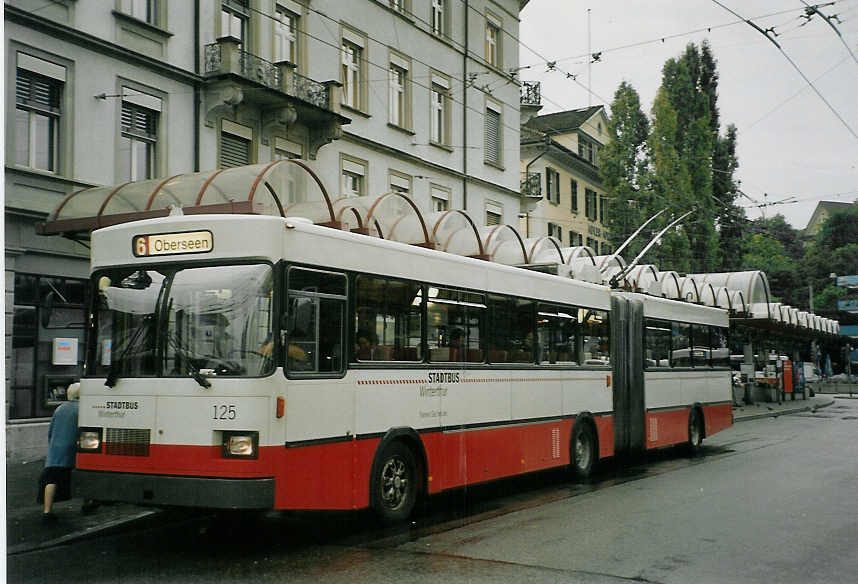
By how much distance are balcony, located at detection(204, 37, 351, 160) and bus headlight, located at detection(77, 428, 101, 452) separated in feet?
40.6

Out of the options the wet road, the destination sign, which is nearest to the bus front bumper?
the wet road

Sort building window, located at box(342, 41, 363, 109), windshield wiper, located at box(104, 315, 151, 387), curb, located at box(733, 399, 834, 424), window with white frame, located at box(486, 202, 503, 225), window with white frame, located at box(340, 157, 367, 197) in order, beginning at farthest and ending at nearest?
window with white frame, located at box(486, 202, 503, 225) → curb, located at box(733, 399, 834, 424) → building window, located at box(342, 41, 363, 109) → window with white frame, located at box(340, 157, 367, 197) → windshield wiper, located at box(104, 315, 151, 387)

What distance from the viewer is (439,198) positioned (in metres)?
28.9

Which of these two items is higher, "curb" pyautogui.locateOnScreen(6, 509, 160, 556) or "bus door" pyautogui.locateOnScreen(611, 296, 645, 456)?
"bus door" pyautogui.locateOnScreen(611, 296, 645, 456)

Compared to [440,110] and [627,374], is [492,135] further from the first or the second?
[627,374]

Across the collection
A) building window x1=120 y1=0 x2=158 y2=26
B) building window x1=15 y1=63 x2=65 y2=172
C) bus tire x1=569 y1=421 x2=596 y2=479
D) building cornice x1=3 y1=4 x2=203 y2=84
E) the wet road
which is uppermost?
building window x1=120 y1=0 x2=158 y2=26

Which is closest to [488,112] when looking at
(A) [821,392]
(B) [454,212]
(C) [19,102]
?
(B) [454,212]

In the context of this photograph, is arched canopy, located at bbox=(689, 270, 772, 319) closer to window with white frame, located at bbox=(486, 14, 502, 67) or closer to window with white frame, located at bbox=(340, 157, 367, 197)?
window with white frame, located at bbox=(486, 14, 502, 67)

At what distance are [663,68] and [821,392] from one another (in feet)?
81.8

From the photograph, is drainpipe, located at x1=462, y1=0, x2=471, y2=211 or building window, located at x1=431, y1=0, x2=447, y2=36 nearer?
building window, located at x1=431, y1=0, x2=447, y2=36

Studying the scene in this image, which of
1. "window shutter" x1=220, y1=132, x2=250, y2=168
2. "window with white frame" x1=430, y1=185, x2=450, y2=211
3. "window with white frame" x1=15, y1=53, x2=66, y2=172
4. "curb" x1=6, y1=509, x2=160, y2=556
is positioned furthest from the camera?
"window with white frame" x1=430, y1=185, x2=450, y2=211

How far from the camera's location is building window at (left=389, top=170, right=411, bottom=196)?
87.2 feet

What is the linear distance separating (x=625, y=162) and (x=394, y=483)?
35.3 m

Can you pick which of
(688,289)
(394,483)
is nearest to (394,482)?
(394,483)
